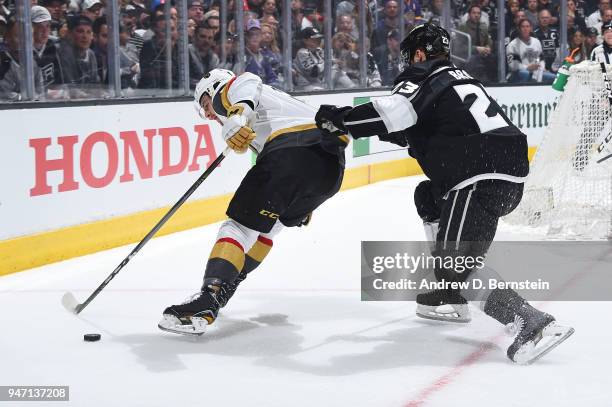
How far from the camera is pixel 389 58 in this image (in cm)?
959

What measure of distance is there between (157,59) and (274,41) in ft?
5.44

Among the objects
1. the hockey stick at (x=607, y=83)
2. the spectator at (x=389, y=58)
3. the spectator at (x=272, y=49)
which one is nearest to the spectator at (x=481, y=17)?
the spectator at (x=389, y=58)

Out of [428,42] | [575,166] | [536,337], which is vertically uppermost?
[428,42]

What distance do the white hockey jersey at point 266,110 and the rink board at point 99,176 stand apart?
1530 mm

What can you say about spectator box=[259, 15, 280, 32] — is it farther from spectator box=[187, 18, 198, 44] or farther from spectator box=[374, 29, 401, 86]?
spectator box=[374, 29, 401, 86]

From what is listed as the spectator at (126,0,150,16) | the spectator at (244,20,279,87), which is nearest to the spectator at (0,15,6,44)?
the spectator at (126,0,150,16)

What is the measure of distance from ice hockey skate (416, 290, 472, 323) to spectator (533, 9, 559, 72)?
753 cm

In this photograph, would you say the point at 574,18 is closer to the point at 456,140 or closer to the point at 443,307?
the point at 443,307

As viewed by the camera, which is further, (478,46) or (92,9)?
(478,46)

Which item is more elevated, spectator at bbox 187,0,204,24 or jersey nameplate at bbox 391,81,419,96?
spectator at bbox 187,0,204,24

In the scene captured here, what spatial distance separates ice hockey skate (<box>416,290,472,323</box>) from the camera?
3707mm

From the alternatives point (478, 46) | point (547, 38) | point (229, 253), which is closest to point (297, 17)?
Answer: point (478, 46)

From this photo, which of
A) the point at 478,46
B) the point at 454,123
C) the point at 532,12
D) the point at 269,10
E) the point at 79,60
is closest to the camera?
the point at 454,123

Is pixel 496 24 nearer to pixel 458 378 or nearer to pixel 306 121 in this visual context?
pixel 306 121
